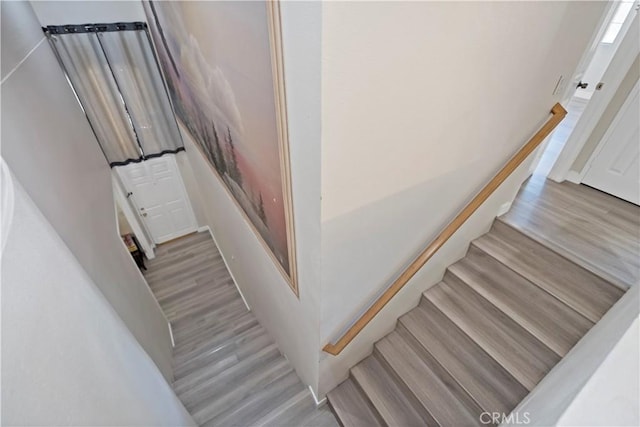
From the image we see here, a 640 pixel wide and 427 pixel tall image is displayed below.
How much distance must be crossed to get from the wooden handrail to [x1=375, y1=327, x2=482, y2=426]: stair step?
0.64m

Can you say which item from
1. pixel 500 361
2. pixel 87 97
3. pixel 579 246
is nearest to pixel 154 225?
pixel 87 97

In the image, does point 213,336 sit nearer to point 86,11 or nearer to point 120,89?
point 120,89

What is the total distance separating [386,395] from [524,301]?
1.26 meters

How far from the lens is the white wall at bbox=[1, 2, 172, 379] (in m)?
1.53

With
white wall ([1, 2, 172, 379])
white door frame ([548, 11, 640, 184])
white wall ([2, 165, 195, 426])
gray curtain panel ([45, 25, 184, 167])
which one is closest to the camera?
white wall ([2, 165, 195, 426])

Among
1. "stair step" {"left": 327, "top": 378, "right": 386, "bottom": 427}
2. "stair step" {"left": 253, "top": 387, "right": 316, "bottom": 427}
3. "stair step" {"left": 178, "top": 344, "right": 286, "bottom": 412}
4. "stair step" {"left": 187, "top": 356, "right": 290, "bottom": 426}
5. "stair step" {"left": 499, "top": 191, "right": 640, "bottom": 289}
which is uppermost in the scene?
"stair step" {"left": 499, "top": 191, "right": 640, "bottom": 289}

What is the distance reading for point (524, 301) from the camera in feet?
6.77

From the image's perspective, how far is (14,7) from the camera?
2221 millimetres

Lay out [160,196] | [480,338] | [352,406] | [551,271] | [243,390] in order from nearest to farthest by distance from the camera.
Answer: [480,338]
[551,271]
[352,406]
[243,390]
[160,196]

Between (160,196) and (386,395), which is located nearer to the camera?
(386,395)

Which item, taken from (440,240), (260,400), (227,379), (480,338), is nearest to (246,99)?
(440,240)

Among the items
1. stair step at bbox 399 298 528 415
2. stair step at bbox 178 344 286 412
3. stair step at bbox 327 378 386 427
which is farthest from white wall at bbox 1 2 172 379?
stair step at bbox 399 298 528 415

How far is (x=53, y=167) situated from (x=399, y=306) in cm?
265

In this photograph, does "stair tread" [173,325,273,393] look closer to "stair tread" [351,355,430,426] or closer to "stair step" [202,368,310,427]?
"stair step" [202,368,310,427]
